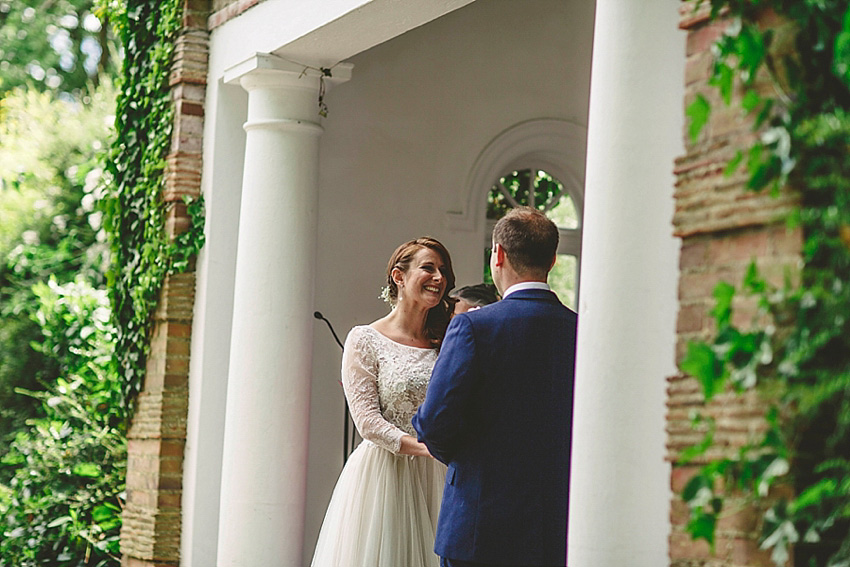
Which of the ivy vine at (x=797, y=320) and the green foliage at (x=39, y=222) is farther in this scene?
the green foliage at (x=39, y=222)

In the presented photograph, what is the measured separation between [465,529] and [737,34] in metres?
2.03

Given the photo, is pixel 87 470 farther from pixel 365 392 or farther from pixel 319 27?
pixel 319 27

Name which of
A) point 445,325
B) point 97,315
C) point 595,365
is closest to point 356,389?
point 445,325

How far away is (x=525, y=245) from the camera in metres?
4.02

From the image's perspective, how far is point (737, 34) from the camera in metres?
2.74

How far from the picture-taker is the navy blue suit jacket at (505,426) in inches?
155

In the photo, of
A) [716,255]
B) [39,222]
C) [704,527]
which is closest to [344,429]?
[716,255]

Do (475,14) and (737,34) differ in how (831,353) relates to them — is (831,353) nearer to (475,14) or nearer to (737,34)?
(737,34)

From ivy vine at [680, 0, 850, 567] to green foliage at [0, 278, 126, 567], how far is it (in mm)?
5125

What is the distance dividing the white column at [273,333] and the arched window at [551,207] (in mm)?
2212

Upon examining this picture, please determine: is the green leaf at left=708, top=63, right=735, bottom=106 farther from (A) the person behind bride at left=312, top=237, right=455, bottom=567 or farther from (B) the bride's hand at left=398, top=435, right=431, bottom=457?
(B) the bride's hand at left=398, top=435, right=431, bottom=457

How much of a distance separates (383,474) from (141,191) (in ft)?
9.18

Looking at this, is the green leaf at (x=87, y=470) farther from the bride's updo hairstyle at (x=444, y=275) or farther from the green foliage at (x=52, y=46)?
the green foliage at (x=52, y=46)

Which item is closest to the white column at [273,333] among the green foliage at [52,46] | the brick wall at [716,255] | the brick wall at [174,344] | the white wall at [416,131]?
the brick wall at [174,344]
